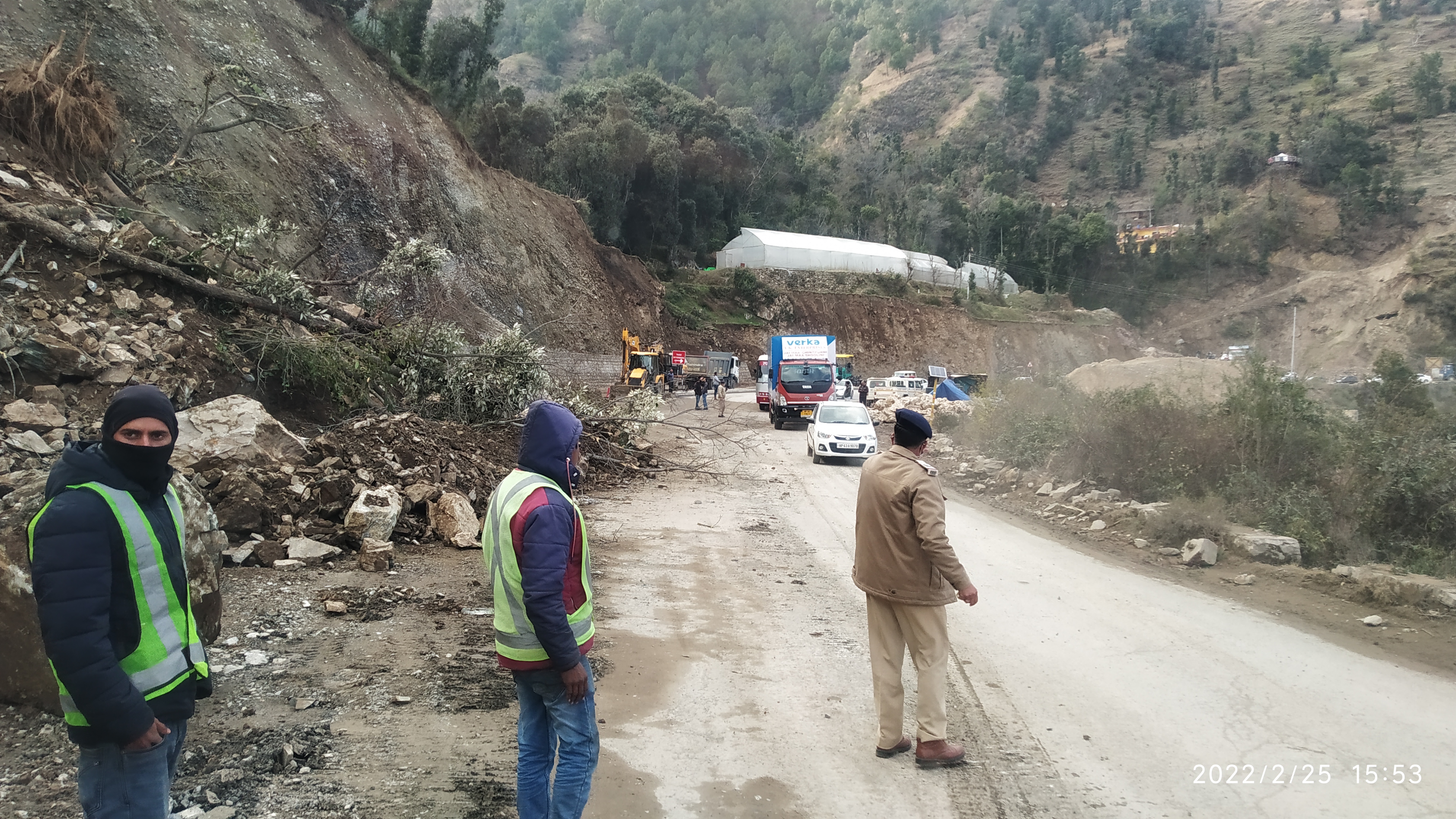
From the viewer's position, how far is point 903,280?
6475 centimetres

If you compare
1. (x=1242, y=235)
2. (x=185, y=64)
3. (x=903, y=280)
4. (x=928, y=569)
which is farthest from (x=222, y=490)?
(x=1242, y=235)

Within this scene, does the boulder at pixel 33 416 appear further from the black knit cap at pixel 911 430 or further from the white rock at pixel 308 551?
the black knit cap at pixel 911 430

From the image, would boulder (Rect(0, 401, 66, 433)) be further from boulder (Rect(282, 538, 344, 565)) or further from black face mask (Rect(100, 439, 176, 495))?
black face mask (Rect(100, 439, 176, 495))

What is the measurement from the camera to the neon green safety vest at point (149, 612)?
2.45 meters

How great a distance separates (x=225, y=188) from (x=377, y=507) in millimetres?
13785

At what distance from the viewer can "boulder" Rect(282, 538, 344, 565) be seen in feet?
23.8

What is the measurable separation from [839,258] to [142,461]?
6250 centimetres

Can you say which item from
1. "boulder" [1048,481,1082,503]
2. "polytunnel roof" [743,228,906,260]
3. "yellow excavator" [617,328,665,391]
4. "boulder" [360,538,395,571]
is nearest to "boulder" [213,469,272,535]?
"boulder" [360,538,395,571]

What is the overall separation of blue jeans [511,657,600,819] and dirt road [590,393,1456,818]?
58 cm

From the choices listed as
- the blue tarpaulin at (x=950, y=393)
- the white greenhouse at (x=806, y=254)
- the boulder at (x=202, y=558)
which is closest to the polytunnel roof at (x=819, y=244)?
the white greenhouse at (x=806, y=254)

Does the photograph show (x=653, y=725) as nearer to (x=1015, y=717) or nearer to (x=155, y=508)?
(x=1015, y=717)

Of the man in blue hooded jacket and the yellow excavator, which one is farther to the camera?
the yellow excavator

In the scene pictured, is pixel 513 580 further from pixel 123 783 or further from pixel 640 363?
pixel 640 363

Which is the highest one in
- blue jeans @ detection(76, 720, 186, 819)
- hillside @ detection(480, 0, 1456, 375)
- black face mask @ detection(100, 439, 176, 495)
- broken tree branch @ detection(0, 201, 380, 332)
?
hillside @ detection(480, 0, 1456, 375)
